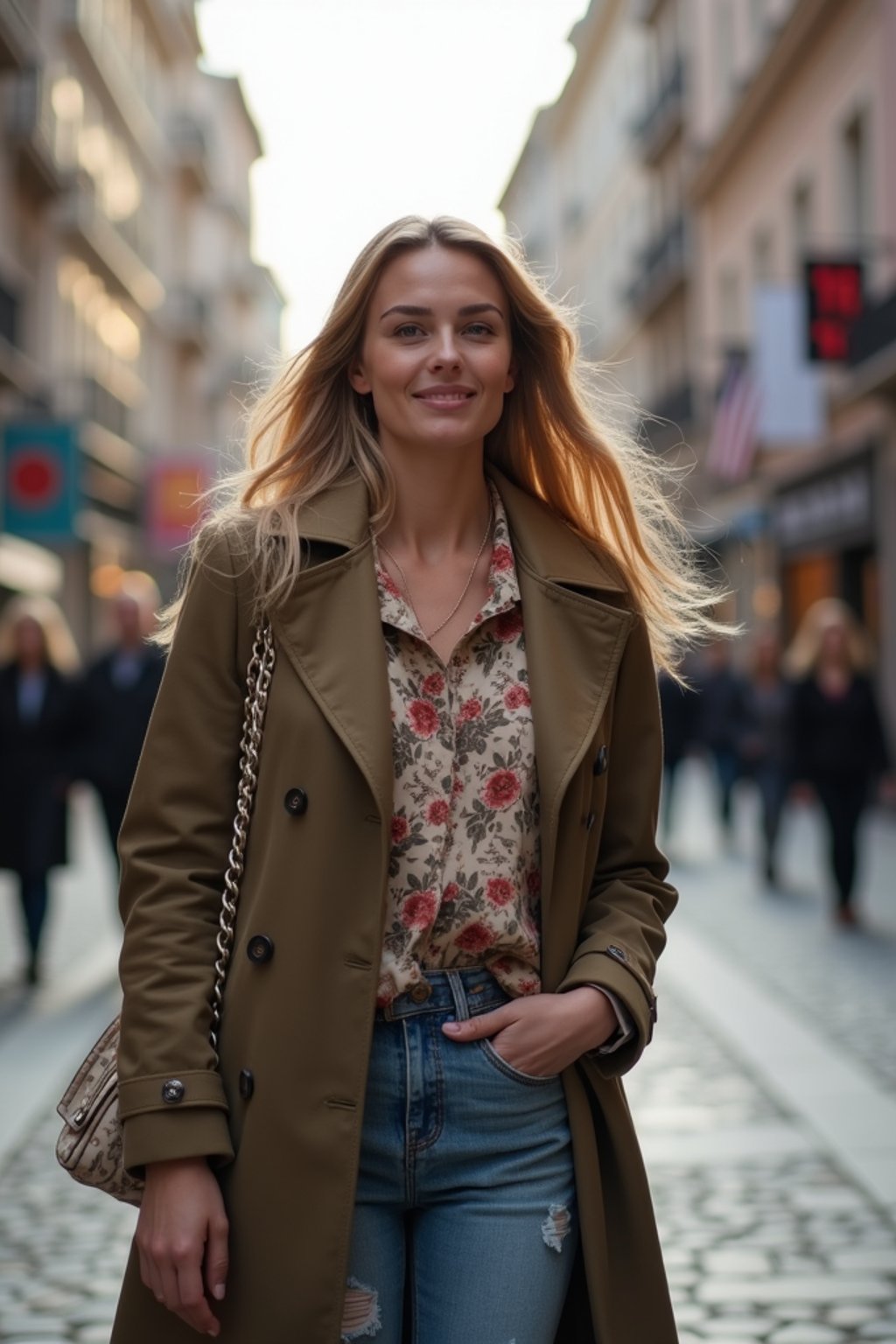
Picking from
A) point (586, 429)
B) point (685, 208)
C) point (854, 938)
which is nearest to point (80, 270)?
point (685, 208)

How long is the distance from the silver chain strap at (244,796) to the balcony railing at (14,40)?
19.7m

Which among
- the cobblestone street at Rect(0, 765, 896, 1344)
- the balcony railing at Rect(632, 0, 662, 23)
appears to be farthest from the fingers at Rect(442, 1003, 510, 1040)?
the balcony railing at Rect(632, 0, 662, 23)

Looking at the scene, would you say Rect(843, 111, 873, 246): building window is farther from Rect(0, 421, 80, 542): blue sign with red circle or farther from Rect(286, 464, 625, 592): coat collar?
Rect(286, 464, 625, 592): coat collar

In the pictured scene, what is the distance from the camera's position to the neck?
8.34ft

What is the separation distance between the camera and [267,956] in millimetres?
2242

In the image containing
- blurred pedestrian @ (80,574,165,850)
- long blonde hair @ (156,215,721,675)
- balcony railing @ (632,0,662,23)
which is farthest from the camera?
balcony railing @ (632,0,662,23)

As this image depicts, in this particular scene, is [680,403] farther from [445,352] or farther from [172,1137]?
[172,1137]

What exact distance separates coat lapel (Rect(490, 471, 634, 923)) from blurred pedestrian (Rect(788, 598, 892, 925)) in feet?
29.8

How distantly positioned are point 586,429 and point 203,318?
1870 inches

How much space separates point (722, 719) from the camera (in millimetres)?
16766

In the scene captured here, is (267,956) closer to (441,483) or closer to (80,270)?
(441,483)

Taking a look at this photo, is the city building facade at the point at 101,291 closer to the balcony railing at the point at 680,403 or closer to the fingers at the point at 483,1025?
the balcony railing at the point at 680,403

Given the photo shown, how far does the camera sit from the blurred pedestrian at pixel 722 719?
16.5 m

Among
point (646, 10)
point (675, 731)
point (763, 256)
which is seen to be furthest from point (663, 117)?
point (675, 731)
